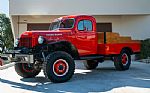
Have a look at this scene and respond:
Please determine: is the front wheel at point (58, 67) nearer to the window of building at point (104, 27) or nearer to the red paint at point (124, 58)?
the red paint at point (124, 58)

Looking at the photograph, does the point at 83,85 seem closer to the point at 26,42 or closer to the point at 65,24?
the point at 26,42

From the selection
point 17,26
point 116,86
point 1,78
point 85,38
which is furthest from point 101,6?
point 116,86

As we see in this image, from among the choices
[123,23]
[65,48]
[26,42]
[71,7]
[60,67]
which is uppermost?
Result: [71,7]

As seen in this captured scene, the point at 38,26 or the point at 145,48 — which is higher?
the point at 38,26

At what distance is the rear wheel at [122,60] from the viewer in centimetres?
1377

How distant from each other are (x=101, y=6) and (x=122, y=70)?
728 centimetres

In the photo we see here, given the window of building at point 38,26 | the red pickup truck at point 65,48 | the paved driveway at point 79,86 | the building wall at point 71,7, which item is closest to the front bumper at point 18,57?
the red pickup truck at point 65,48

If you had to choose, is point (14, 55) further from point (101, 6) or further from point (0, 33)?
point (0, 33)

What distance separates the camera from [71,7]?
20172 mm

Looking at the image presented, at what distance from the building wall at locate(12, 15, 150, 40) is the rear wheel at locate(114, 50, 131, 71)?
7384 millimetres

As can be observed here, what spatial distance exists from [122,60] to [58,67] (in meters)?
4.29

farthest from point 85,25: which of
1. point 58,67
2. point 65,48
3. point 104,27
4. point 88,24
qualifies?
point 104,27

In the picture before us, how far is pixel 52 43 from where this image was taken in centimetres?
1083

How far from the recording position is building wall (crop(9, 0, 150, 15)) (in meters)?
20.2
